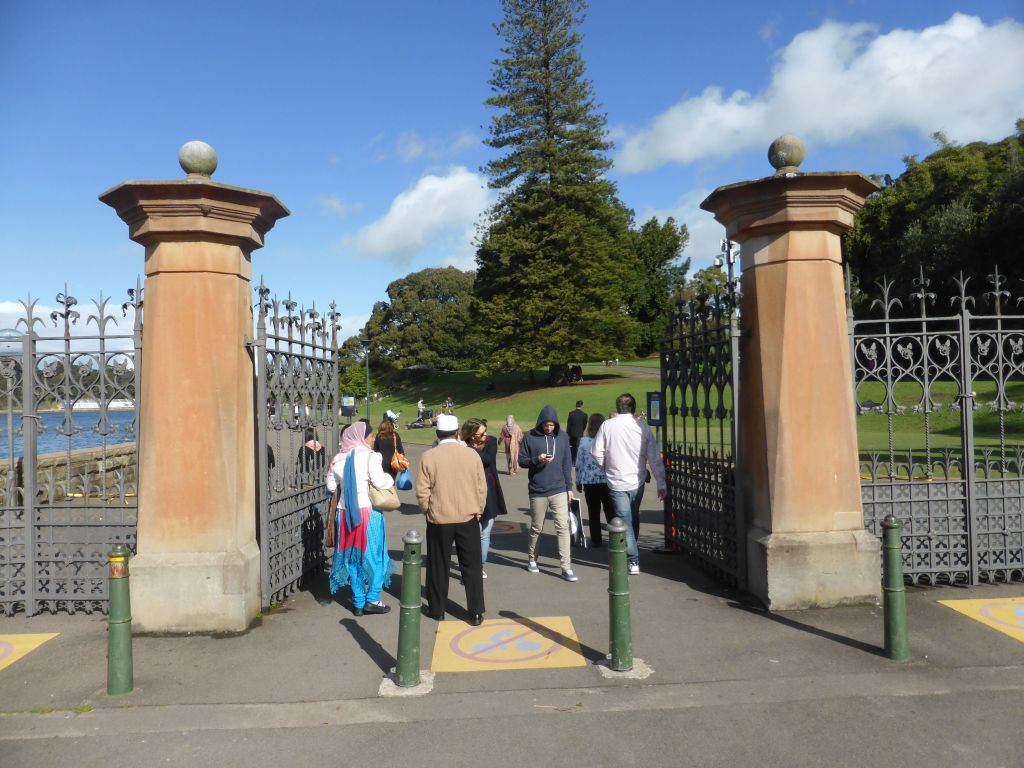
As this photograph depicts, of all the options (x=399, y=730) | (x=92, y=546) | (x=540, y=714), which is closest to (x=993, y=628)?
(x=540, y=714)

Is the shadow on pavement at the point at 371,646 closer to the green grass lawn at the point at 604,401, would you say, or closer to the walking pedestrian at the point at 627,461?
the walking pedestrian at the point at 627,461

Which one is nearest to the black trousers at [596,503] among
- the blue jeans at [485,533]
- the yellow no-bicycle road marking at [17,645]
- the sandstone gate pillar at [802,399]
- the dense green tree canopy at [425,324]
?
the blue jeans at [485,533]

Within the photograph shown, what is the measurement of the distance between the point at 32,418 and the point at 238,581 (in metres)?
2.43

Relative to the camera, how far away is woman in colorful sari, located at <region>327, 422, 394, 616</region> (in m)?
6.38

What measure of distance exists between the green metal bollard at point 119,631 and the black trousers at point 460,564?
91.7 inches

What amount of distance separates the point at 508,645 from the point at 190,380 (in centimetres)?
335

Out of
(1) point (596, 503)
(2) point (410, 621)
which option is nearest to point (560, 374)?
(1) point (596, 503)

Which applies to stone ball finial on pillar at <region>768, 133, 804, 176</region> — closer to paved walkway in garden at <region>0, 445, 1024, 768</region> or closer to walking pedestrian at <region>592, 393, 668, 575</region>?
walking pedestrian at <region>592, 393, 668, 575</region>

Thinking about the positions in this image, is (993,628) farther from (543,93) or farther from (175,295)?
(543,93)

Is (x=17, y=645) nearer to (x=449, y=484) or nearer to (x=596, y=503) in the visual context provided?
(x=449, y=484)

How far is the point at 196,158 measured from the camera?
6145 millimetres

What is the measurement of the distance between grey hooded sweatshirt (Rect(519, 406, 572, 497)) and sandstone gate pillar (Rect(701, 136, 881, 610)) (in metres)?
2.03

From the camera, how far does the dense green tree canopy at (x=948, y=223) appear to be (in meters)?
34.9

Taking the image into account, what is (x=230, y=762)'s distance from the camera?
386 cm
